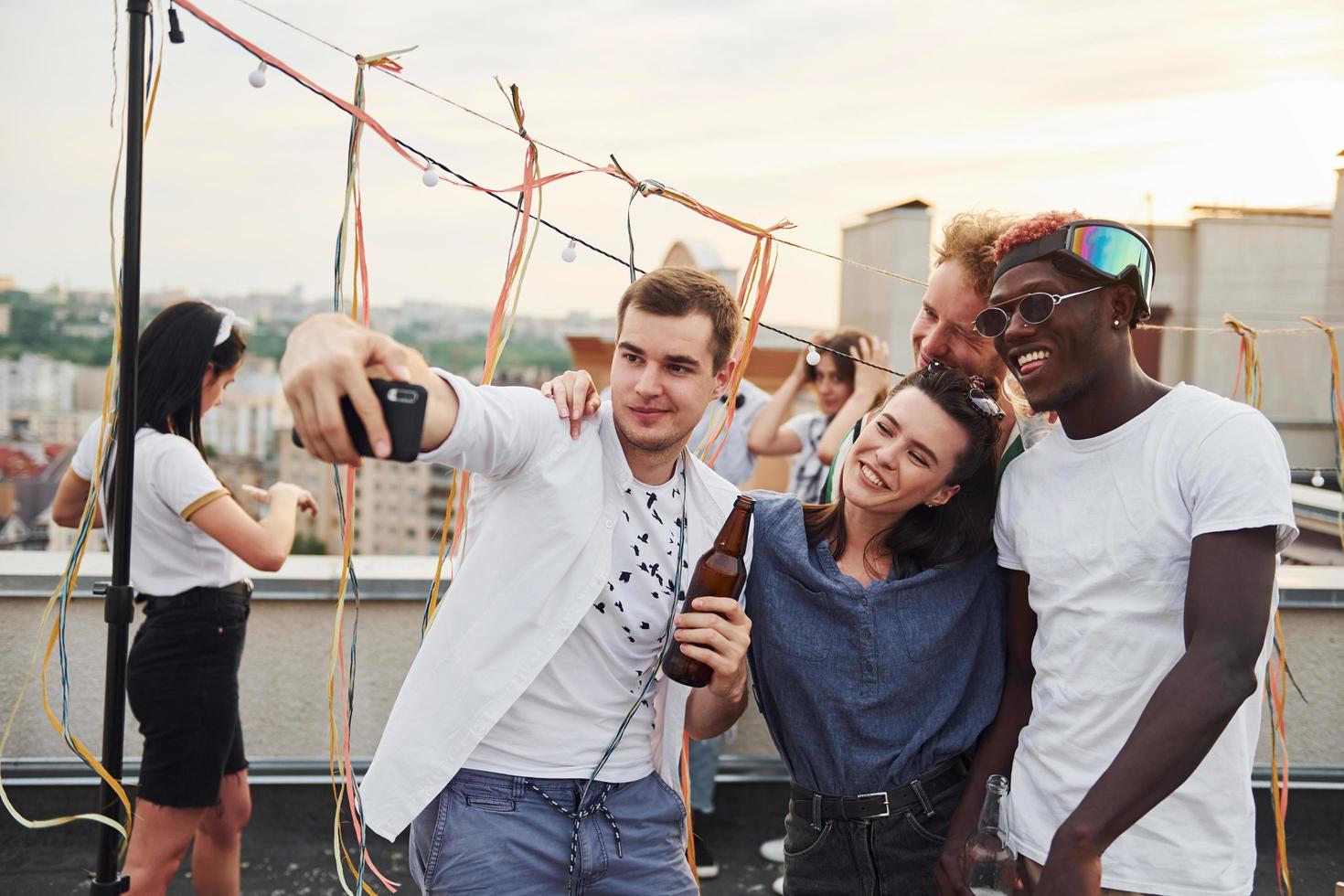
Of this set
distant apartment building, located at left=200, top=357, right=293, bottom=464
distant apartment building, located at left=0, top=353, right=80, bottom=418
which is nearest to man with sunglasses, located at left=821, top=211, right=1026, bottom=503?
distant apartment building, located at left=0, top=353, right=80, bottom=418

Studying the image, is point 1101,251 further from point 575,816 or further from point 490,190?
point 575,816

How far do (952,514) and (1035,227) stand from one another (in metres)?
→ 0.57

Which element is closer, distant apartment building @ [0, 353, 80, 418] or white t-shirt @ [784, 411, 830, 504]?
white t-shirt @ [784, 411, 830, 504]

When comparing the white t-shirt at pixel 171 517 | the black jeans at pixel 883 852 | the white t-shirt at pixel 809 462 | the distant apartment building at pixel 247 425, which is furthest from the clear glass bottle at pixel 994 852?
the distant apartment building at pixel 247 425

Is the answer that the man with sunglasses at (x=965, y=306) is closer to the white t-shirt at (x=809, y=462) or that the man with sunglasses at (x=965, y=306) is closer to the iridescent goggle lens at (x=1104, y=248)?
the iridescent goggle lens at (x=1104, y=248)

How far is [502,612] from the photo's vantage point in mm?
1788

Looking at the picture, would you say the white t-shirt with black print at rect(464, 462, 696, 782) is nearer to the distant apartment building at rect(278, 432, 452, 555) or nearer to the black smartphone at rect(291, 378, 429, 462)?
the black smartphone at rect(291, 378, 429, 462)

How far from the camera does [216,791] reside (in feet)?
9.25

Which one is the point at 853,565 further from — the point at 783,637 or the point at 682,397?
the point at 682,397

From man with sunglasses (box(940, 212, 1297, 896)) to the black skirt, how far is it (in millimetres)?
1958

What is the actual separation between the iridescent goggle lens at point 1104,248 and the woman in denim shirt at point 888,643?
1.32 feet

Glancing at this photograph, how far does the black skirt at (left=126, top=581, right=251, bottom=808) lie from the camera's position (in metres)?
2.74

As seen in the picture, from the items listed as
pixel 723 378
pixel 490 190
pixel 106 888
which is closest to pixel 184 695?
pixel 106 888

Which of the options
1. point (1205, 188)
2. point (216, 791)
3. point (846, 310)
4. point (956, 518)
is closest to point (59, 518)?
point (216, 791)
